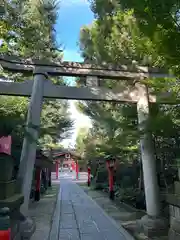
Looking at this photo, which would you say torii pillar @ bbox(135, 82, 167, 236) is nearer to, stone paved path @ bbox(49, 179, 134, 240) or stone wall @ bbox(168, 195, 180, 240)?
stone paved path @ bbox(49, 179, 134, 240)

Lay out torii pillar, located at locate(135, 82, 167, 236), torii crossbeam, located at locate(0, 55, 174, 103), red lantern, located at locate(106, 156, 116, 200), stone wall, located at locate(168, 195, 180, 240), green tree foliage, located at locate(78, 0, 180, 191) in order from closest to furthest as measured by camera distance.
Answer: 1. green tree foliage, located at locate(78, 0, 180, 191)
2. stone wall, located at locate(168, 195, 180, 240)
3. torii pillar, located at locate(135, 82, 167, 236)
4. torii crossbeam, located at locate(0, 55, 174, 103)
5. red lantern, located at locate(106, 156, 116, 200)

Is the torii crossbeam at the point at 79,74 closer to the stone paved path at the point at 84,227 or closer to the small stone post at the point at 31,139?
the small stone post at the point at 31,139

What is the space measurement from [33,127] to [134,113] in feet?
8.28

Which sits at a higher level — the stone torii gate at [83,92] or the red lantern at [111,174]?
the stone torii gate at [83,92]

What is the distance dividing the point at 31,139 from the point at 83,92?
181cm

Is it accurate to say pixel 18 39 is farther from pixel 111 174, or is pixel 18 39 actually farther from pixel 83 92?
pixel 111 174

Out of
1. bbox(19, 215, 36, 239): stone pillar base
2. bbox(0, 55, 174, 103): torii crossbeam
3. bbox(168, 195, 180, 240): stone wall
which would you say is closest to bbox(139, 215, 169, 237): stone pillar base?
bbox(168, 195, 180, 240): stone wall

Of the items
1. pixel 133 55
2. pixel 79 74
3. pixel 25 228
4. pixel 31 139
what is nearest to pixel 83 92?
pixel 79 74

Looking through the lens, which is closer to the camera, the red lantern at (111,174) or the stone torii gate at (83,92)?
the stone torii gate at (83,92)

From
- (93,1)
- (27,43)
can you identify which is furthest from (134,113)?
(93,1)

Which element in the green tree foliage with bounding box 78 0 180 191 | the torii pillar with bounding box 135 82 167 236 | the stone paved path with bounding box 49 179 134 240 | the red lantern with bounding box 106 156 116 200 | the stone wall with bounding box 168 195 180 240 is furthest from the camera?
the red lantern with bounding box 106 156 116 200

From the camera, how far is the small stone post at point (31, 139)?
5438 mm

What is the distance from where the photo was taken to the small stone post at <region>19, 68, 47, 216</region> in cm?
544

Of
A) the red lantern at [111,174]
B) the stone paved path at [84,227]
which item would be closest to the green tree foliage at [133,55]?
the red lantern at [111,174]
